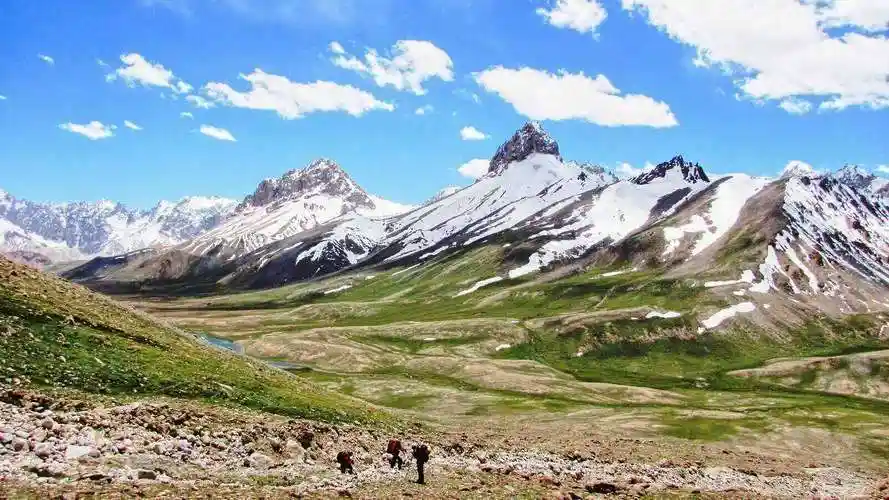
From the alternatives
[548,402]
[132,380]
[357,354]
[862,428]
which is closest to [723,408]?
[862,428]

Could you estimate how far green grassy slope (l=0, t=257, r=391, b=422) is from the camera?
34.7m

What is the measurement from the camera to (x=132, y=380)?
37375 millimetres

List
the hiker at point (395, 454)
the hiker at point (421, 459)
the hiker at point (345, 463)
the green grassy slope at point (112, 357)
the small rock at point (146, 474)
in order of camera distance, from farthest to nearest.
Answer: the hiker at point (395, 454) → the green grassy slope at point (112, 357) → the hiker at point (421, 459) → the hiker at point (345, 463) → the small rock at point (146, 474)

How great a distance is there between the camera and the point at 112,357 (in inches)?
1576

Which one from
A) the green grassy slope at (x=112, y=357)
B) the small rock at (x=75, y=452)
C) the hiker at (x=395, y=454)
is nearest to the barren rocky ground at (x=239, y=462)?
the small rock at (x=75, y=452)

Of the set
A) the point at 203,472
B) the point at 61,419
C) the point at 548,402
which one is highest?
the point at 61,419

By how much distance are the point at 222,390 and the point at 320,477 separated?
15.2 meters

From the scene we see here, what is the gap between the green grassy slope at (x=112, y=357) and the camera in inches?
1366

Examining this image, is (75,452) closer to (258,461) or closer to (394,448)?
(258,461)

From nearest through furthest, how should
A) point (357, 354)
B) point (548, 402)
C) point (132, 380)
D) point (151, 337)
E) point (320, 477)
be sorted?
point (320, 477)
point (132, 380)
point (151, 337)
point (548, 402)
point (357, 354)

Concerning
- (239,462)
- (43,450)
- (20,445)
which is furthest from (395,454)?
(20,445)

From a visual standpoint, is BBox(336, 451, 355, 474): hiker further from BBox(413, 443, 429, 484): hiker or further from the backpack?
the backpack

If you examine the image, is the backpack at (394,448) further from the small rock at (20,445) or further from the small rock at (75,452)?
the small rock at (20,445)

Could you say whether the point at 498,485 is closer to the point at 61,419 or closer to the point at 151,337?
the point at 61,419
